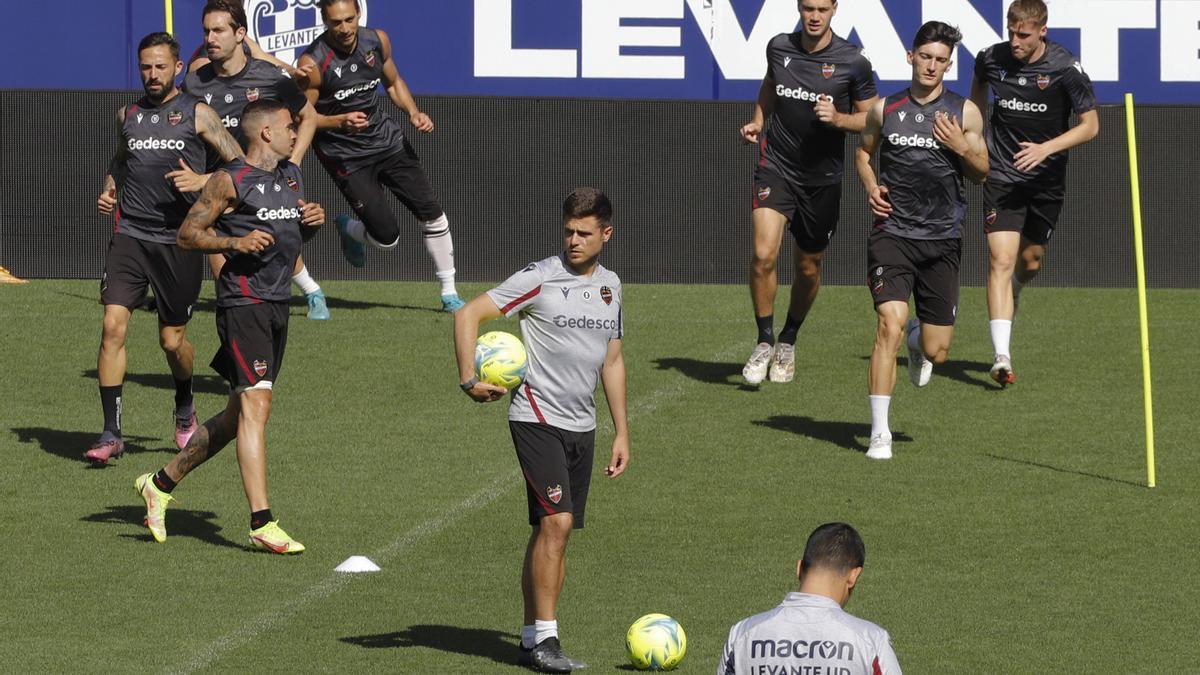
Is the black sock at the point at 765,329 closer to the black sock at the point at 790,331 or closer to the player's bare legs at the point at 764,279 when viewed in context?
the player's bare legs at the point at 764,279

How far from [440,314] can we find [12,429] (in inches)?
195

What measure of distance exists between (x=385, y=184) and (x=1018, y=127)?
4991 millimetres

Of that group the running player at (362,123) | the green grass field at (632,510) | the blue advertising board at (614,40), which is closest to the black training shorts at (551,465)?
the green grass field at (632,510)

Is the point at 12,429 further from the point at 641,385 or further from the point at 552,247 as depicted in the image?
the point at 552,247

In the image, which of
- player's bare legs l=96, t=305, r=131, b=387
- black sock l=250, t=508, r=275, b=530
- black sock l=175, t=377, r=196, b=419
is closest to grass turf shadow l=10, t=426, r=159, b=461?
black sock l=175, t=377, r=196, b=419

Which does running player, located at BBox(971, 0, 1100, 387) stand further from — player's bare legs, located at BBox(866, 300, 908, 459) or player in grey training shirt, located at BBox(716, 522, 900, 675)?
player in grey training shirt, located at BBox(716, 522, 900, 675)

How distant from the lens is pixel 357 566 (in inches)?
368

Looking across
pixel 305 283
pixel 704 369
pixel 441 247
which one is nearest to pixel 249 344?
pixel 704 369

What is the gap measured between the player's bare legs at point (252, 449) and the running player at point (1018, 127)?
19.2ft

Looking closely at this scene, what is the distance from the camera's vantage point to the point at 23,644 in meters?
8.18

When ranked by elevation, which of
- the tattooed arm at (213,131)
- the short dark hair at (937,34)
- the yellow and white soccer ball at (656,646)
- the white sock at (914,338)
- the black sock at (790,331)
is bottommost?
the yellow and white soccer ball at (656,646)

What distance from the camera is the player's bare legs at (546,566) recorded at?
7.82 metres

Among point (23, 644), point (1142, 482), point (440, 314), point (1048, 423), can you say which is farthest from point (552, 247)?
point (23, 644)

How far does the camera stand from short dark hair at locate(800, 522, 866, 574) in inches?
214
